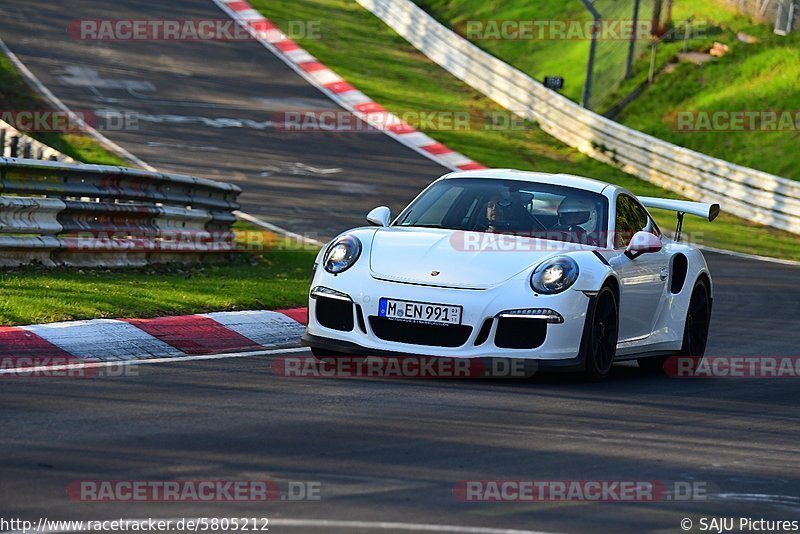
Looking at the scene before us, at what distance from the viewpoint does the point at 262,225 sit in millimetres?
18594

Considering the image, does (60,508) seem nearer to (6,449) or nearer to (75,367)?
(6,449)

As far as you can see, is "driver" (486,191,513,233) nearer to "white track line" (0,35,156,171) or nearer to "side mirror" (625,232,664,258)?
"side mirror" (625,232,664,258)

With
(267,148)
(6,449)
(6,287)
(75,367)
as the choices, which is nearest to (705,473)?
(6,449)

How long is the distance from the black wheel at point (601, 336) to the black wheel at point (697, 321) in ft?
4.97

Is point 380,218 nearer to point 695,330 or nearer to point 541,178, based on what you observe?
point 541,178

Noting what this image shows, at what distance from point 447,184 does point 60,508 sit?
16.9 feet

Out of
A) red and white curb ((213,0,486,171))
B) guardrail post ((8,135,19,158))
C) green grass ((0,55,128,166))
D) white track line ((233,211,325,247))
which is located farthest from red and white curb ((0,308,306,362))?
red and white curb ((213,0,486,171))

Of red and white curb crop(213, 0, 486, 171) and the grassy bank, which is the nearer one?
red and white curb crop(213, 0, 486, 171)

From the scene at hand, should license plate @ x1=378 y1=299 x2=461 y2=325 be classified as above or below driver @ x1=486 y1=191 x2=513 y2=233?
below

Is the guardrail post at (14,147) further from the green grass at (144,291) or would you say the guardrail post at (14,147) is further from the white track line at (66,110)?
the green grass at (144,291)

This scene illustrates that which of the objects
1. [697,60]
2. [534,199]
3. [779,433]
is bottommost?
[779,433]

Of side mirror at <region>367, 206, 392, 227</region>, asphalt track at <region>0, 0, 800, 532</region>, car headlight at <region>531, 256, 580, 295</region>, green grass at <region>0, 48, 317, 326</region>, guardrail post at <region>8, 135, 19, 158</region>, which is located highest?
guardrail post at <region>8, 135, 19, 158</region>

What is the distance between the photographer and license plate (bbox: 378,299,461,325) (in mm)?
8195

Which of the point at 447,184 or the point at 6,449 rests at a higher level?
the point at 447,184
